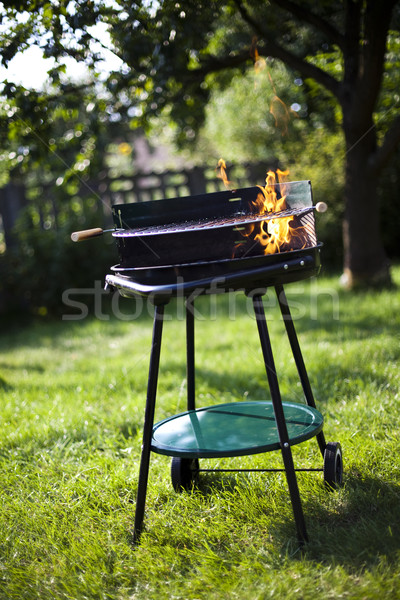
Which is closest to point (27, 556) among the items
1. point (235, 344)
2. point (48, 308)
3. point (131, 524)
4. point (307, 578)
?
point (131, 524)

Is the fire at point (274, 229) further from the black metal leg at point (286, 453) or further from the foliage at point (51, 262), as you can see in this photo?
the foliage at point (51, 262)

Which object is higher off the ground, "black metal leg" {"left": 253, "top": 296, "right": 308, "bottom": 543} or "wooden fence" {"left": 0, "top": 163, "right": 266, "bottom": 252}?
"wooden fence" {"left": 0, "top": 163, "right": 266, "bottom": 252}

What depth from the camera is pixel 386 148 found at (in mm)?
5289

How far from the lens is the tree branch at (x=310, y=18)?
424 cm

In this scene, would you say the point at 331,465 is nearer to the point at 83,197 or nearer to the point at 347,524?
the point at 347,524

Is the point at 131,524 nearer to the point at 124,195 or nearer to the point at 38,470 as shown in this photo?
the point at 38,470

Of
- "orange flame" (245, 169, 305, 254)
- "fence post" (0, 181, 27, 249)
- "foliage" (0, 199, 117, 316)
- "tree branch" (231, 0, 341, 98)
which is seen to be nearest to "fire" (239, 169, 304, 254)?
"orange flame" (245, 169, 305, 254)

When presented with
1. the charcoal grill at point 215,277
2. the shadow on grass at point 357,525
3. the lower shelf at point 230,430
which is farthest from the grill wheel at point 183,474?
the shadow on grass at point 357,525

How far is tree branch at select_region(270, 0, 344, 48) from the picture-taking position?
424 cm

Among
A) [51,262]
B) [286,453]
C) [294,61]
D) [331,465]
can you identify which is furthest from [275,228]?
[51,262]

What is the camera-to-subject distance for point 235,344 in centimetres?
466

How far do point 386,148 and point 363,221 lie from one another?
0.73 m

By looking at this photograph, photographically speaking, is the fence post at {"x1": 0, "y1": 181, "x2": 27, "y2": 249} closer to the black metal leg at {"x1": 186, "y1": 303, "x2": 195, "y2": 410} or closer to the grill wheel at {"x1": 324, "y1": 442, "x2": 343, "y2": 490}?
the black metal leg at {"x1": 186, "y1": 303, "x2": 195, "y2": 410}

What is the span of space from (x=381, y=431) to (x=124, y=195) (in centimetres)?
560
